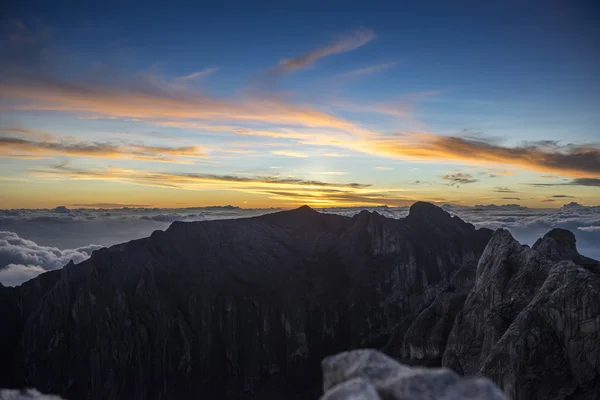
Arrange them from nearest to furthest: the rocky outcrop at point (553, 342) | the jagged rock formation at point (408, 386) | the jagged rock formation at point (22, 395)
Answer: the jagged rock formation at point (408, 386) → the jagged rock formation at point (22, 395) → the rocky outcrop at point (553, 342)

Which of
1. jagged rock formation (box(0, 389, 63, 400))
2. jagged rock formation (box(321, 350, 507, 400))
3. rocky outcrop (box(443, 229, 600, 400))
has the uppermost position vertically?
jagged rock formation (box(321, 350, 507, 400))

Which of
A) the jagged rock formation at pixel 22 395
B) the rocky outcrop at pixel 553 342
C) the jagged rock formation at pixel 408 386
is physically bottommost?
the rocky outcrop at pixel 553 342

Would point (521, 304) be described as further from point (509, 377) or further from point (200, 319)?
point (200, 319)

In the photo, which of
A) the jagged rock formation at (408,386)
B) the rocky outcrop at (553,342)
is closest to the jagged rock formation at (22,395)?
the jagged rock formation at (408,386)

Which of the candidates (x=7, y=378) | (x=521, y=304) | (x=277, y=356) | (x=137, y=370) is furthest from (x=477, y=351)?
(x=7, y=378)


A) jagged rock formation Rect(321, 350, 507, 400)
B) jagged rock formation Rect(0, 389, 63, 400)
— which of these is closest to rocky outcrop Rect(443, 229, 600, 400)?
jagged rock formation Rect(321, 350, 507, 400)

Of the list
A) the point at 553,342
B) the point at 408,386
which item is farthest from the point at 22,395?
A: the point at 553,342

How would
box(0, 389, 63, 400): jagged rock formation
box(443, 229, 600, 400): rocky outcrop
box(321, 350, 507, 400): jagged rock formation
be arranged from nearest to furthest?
box(321, 350, 507, 400): jagged rock formation
box(0, 389, 63, 400): jagged rock formation
box(443, 229, 600, 400): rocky outcrop

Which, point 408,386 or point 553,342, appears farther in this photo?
point 553,342

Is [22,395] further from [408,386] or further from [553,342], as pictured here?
[553,342]

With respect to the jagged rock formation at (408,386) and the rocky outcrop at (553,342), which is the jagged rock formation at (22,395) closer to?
the jagged rock formation at (408,386)

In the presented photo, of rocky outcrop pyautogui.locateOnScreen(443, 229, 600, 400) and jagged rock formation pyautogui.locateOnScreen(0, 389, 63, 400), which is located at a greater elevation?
jagged rock formation pyautogui.locateOnScreen(0, 389, 63, 400)

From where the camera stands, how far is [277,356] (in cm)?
19738

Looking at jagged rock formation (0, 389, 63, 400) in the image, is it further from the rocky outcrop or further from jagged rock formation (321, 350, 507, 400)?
the rocky outcrop
